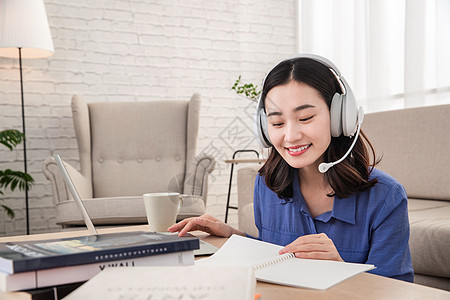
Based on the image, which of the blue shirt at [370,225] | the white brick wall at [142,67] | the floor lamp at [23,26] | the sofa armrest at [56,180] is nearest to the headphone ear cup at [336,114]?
the blue shirt at [370,225]

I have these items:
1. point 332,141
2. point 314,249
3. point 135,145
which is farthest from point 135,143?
point 314,249

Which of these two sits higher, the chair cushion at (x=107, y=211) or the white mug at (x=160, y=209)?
the white mug at (x=160, y=209)

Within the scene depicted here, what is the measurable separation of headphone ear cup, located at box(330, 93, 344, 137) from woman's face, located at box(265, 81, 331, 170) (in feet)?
0.03

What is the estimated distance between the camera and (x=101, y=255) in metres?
0.57

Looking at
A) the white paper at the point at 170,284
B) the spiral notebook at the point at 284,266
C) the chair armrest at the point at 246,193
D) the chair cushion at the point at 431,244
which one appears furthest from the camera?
the chair armrest at the point at 246,193

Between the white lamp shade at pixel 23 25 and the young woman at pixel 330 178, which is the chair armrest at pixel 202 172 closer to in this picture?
the white lamp shade at pixel 23 25

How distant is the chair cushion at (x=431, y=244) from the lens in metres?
1.45

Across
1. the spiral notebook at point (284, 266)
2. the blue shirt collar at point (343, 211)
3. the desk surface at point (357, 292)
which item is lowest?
the desk surface at point (357, 292)

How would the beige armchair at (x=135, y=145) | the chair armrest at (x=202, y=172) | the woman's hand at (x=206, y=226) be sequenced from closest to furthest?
the woman's hand at (x=206, y=226) < the chair armrest at (x=202, y=172) < the beige armchair at (x=135, y=145)

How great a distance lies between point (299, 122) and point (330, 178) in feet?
0.50

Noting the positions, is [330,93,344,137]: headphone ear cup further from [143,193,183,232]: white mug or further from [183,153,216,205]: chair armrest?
[183,153,216,205]: chair armrest

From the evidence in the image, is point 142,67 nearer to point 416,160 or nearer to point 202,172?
point 202,172

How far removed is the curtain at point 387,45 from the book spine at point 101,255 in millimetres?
2636

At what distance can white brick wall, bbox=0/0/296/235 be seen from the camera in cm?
333
